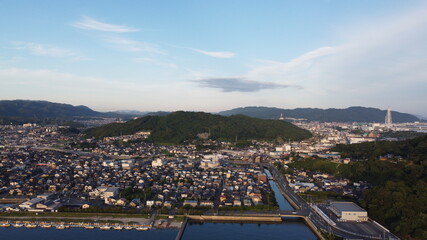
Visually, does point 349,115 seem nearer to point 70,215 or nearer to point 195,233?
point 195,233

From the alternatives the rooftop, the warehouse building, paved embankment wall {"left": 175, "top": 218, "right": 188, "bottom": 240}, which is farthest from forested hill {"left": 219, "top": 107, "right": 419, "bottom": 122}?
paved embankment wall {"left": 175, "top": 218, "right": 188, "bottom": 240}

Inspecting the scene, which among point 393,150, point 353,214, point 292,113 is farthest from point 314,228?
point 292,113

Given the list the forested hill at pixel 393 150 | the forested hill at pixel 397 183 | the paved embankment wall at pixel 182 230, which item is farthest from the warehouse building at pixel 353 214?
the forested hill at pixel 393 150

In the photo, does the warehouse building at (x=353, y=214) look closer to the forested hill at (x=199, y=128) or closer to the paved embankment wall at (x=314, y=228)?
the paved embankment wall at (x=314, y=228)

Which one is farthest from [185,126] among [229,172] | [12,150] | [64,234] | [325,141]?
[64,234]

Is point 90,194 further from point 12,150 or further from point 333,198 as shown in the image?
point 12,150

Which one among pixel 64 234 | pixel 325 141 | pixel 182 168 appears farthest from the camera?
pixel 325 141
